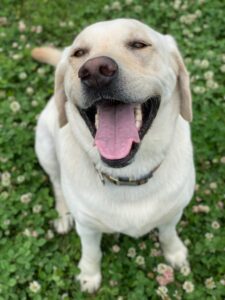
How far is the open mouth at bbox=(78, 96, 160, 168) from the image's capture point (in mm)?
2322

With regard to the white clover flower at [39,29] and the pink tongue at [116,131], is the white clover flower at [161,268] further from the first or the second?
the white clover flower at [39,29]

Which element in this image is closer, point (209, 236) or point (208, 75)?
point (209, 236)

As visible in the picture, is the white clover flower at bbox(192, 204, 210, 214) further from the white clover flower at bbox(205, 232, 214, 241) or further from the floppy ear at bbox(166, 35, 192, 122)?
the floppy ear at bbox(166, 35, 192, 122)

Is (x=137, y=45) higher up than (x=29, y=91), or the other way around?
(x=137, y=45)

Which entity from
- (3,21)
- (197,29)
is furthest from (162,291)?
(3,21)

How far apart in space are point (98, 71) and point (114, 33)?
0.37m

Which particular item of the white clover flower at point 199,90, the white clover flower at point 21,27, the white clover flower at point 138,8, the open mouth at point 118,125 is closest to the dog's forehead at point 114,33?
the open mouth at point 118,125

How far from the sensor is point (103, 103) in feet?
7.82

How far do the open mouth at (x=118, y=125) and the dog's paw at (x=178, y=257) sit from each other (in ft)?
3.91

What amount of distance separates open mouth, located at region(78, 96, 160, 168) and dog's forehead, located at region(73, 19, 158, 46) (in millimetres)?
279

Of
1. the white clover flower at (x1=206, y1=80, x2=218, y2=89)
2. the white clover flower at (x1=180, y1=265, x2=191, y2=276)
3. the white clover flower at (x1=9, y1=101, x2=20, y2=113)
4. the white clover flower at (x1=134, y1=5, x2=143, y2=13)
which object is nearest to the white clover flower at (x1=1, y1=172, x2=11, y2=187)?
the white clover flower at (x1=9, y1=101, x2=20, y2=113)

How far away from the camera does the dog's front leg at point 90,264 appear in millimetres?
3057

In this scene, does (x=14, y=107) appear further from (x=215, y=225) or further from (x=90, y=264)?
(x=215, y=225)

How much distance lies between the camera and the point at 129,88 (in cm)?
218
